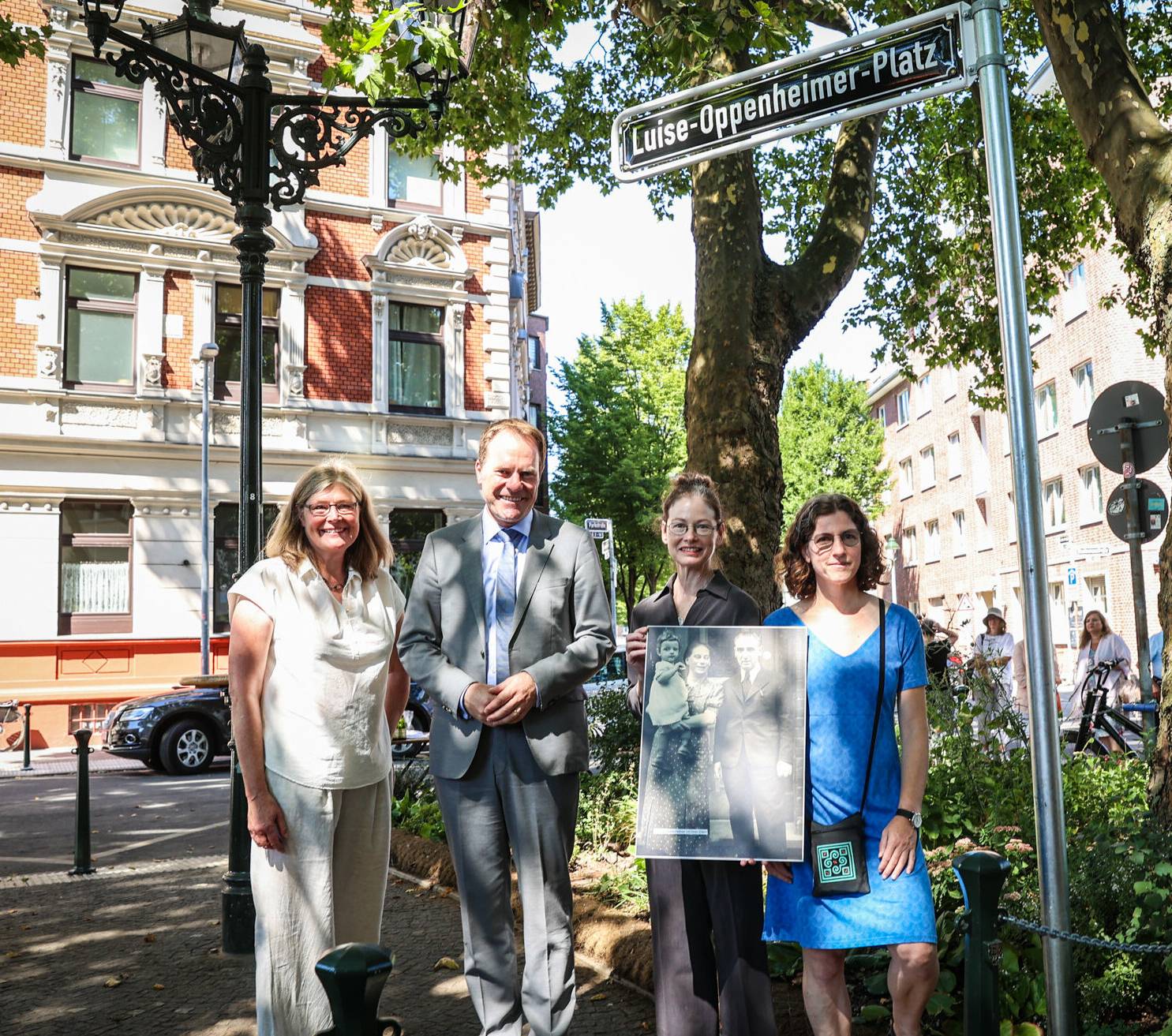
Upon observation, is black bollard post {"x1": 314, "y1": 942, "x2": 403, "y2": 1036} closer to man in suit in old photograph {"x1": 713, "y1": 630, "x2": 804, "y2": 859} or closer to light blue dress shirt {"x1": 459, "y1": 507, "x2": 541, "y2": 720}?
man in suit in old photograph {"x1": 713, "y1": 630, "x2": 804, "y2": 859}

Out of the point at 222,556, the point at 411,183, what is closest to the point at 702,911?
the point at 222,556

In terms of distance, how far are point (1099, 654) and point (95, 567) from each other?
16866 millimetres

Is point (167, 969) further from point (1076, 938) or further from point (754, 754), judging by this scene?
point (1076, 938)

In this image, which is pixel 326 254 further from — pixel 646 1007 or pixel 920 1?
pixel 646 1007

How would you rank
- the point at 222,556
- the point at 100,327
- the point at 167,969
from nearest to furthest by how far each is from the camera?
the point at 167,969
the point at 100,327
the point at 222,556

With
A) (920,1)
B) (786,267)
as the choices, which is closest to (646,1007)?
(786,267)

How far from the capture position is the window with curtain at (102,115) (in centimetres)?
2023

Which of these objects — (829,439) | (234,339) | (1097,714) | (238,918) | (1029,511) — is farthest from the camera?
(829,439)

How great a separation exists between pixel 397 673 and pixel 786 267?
537 centimetres

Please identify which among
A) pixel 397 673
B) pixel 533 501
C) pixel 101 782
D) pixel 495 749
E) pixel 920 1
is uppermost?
pixel 920 1

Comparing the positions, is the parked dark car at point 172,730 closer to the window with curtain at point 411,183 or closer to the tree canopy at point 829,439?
the window with curtain at point 411,183

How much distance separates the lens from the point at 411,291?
23016 mm

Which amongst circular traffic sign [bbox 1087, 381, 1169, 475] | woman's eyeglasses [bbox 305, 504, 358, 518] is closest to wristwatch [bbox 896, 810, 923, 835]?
woman's eyeglasses [bbox 305, 504, 358, 518]

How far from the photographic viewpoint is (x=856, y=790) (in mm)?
3258
